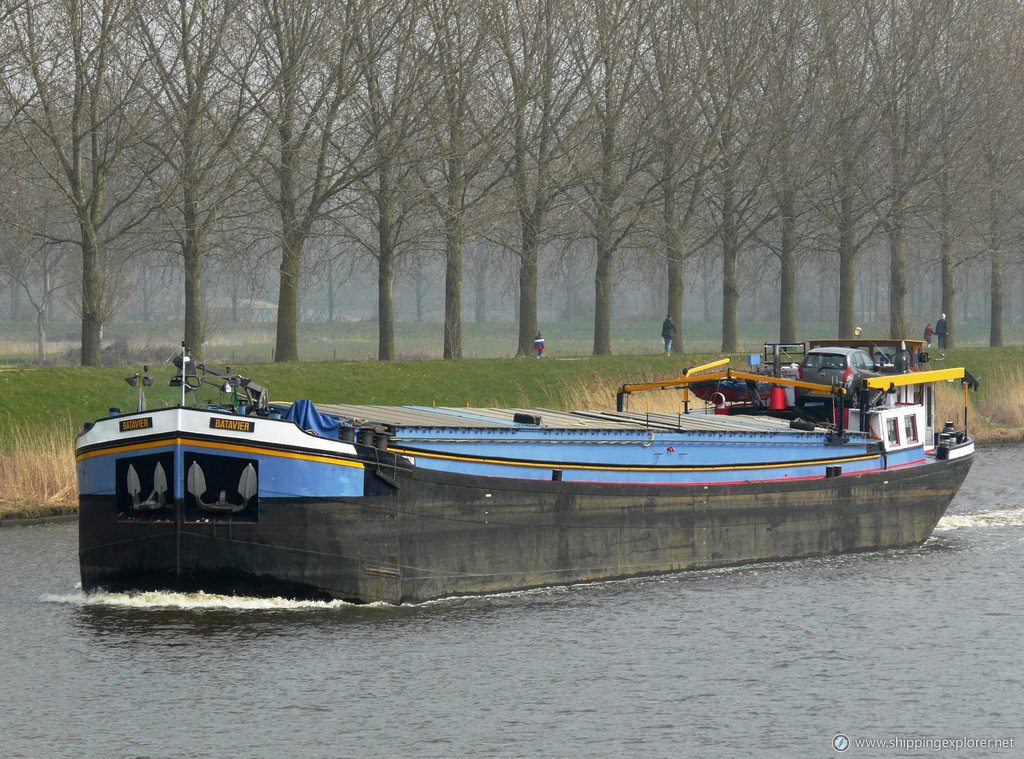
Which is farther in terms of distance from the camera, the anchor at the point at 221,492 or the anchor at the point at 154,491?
the anchor at the point at 154,491

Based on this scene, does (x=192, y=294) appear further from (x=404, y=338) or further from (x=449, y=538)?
(x=404, y=338)

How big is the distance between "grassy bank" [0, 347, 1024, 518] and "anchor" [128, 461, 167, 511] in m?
9.20

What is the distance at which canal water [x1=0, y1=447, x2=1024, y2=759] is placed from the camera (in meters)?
15.1

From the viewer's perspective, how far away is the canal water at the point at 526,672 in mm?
15070

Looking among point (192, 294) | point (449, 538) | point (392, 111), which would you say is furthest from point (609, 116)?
point (449, 538)

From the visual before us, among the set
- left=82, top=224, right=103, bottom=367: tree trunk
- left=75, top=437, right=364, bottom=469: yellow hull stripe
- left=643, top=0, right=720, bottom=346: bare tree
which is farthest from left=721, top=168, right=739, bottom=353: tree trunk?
left=75, top=437, right=364, bottom=469: yellow hull stripe

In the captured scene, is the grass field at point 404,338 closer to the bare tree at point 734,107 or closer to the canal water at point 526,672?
the bare tree at point 734,107

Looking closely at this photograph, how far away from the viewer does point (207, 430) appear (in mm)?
19172

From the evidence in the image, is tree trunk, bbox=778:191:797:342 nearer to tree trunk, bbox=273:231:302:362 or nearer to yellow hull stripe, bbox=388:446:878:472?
tree trunk, bbox=273:231:302:362

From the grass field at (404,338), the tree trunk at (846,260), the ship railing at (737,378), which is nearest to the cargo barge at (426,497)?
the ship railing at (737,378)

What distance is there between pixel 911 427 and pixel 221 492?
15.4m

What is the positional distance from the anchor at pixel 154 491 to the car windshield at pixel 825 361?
50.6 ft

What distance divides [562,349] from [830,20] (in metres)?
33.3

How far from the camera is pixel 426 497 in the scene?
20.5 m
